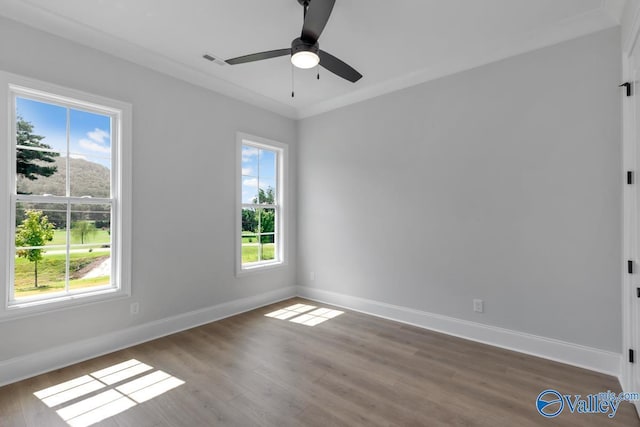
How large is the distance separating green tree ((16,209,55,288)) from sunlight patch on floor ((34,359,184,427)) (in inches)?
37.9

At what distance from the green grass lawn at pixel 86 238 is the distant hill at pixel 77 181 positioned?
0.36 meters

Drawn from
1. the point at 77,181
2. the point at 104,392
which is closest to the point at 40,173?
the point at 77,181

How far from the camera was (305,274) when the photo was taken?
479 cm

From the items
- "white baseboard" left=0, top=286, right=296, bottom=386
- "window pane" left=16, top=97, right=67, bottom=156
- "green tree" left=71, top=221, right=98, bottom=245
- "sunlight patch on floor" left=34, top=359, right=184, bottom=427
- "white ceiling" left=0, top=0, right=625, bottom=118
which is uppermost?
"white ceiling" left=0, top=0, right=625, bottom=118

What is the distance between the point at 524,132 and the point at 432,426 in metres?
2.67

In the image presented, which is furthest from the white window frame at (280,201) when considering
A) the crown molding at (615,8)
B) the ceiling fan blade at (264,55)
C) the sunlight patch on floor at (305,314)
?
the crown molding at (615,8)

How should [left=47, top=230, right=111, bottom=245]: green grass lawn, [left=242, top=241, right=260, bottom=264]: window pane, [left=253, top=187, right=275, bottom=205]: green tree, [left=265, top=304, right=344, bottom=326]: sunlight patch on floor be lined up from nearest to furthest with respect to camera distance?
[left=47, top=230, right=111, bottom=245]: green grass lawn, [left=265, top=304, right=344, bottom=326]: sunlight patch on floor, [left=242, top=241, right=260, bottom=264]: window pane, [left=253, top=187, right=275, bottom=205]: green tree

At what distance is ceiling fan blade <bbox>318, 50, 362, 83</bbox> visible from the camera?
95.4 inches

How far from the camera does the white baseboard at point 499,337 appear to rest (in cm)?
254

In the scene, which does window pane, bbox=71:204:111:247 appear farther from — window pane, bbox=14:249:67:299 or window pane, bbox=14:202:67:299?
window pane, bbox=14:249:67:299

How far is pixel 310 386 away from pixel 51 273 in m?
2.47

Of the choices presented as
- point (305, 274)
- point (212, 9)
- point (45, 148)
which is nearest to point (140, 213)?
point (45, 148)

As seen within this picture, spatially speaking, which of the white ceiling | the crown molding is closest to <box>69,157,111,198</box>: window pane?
the white ceiling

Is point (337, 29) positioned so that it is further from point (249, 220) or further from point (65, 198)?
point (65, 198)
